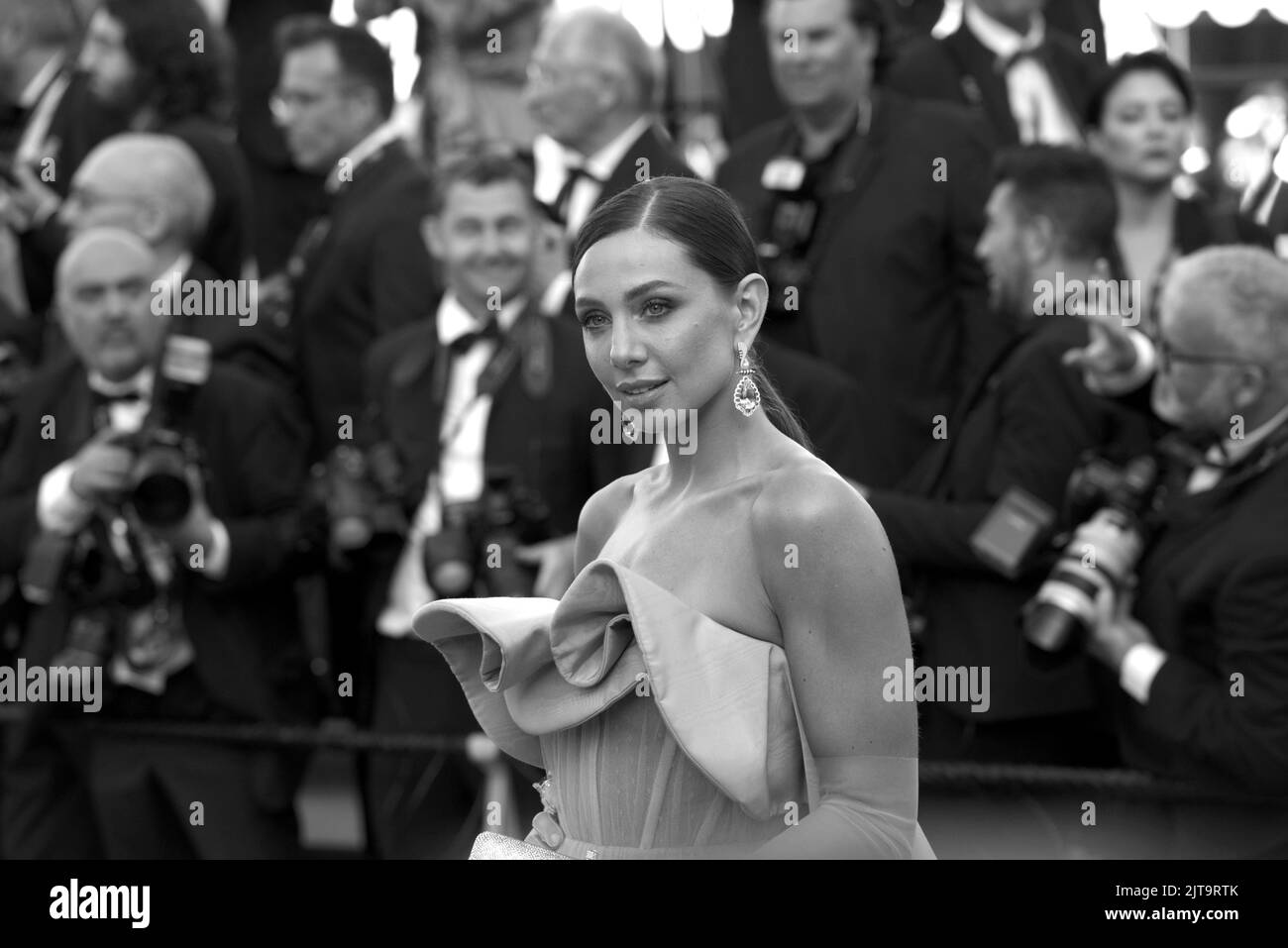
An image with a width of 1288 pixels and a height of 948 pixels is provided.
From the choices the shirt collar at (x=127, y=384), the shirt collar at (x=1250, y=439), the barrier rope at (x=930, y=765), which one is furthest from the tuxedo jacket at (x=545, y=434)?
the shirt collar at (x=1250, y=439)

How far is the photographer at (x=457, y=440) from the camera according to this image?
501cm

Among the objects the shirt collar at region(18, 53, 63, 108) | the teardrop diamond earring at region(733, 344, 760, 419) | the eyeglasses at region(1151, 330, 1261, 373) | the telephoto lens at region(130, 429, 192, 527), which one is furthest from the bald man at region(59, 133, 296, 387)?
the teardrop diamond earring at region(733, 344, 760, 419)

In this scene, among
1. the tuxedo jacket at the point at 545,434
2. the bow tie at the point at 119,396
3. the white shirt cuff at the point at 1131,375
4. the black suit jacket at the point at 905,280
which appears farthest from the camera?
the bow tie at the point at 119,396

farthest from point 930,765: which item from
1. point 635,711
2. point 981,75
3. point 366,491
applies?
point 635,711

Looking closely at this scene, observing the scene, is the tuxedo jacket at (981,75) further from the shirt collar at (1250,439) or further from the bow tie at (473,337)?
the shirt collar at (1250,439)

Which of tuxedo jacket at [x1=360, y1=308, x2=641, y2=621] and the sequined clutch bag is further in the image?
tuxedo jacket at [x1=360, y1=308, x2=641, y2=621]

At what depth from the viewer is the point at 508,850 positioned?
2.41 metres

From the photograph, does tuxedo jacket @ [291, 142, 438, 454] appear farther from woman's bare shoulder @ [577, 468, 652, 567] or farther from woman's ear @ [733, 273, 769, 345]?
woman's ear @ [733, 273, 769, 345]

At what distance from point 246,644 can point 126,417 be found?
0.65 metres

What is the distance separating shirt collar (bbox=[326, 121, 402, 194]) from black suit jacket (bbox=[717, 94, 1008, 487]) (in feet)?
4.21

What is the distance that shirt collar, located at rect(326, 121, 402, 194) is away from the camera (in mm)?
5887

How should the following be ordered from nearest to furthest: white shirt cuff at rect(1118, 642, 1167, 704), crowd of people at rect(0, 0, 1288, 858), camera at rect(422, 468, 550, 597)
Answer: white shirt cuff at rect(1118, 642, 1167, 704) → crowd of people at rect(0, 0, 1288, 858) → camera at rect(422, 468, 550, 597)

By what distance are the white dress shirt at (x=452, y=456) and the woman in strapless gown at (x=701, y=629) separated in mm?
2570

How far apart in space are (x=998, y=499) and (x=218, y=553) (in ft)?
6.22
